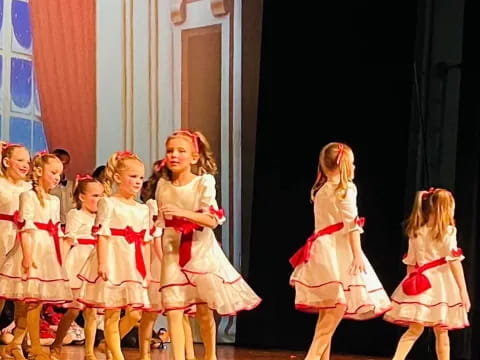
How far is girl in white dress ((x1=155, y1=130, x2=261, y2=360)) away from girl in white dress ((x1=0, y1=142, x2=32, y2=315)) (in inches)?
47.3

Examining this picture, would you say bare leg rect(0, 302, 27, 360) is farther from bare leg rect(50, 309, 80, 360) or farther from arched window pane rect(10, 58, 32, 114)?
arched window pane rect(10, 58, 32, 114)

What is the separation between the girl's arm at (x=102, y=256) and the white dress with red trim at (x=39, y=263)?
50cm

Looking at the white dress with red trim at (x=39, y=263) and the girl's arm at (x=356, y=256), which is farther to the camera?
the white dress with red trim at (x=39, y=263)

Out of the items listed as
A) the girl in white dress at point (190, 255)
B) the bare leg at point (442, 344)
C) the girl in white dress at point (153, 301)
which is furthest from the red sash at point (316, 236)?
the bare leg at point (442, 344)

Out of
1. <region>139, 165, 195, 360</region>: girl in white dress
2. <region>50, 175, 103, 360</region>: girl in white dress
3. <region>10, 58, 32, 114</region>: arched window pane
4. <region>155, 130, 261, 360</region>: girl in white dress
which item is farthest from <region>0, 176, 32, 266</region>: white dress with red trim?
<region>10, 58, 32, 114</region>: arched window pane

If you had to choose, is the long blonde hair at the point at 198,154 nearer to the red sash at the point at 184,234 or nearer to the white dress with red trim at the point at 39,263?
the red sash at the point at 184,234

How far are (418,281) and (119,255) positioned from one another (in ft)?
4.89

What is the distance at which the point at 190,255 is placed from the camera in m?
4.50

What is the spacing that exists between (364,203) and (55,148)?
2.16 m

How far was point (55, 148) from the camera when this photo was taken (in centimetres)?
736

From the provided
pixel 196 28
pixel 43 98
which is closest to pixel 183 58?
pixel 196 28

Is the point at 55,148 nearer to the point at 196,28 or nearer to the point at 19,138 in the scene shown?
the point at 19,138

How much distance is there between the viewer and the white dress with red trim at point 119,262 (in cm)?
496

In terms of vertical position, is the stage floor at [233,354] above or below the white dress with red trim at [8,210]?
below
